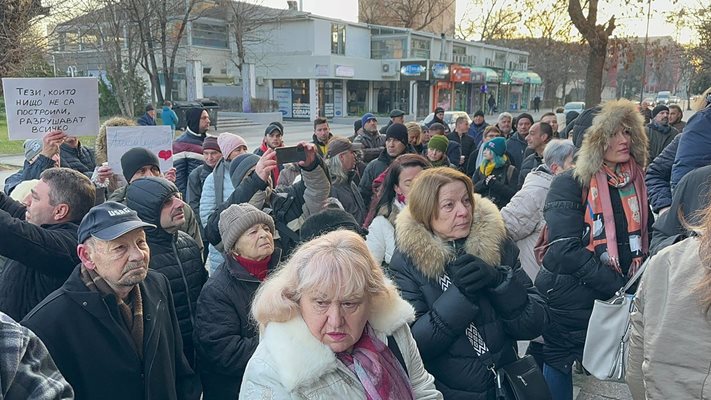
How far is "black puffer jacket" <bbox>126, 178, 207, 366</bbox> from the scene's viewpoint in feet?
10.7

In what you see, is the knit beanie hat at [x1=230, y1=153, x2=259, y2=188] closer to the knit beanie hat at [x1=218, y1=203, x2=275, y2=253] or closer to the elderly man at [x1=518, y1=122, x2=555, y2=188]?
the knit beanie hat at [x1=218, y1=203, x2=275, y2=253]

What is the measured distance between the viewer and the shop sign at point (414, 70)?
1495 inches

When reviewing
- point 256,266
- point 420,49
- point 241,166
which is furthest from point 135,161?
point 420,49

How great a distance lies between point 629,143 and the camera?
353cm

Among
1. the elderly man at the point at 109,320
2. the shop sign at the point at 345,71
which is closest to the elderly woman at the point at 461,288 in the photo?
the elderly man at the point at 109,320

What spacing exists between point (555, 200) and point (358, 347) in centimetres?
193

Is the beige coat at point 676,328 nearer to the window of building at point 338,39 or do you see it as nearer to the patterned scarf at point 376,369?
the patterned scarf at point 376,369

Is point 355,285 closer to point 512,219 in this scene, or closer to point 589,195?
point 589,195

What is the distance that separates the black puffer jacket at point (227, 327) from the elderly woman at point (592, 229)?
1.77 m

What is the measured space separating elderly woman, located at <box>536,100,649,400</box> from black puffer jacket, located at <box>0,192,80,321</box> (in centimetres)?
276

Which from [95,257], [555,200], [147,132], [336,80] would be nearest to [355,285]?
[95,257]

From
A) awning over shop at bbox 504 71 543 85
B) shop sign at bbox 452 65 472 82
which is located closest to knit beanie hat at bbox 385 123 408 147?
shop sign at bbox 452 65 472 82

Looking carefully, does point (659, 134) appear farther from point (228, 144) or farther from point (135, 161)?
point (135, 161)

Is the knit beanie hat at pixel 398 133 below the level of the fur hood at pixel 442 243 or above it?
above
